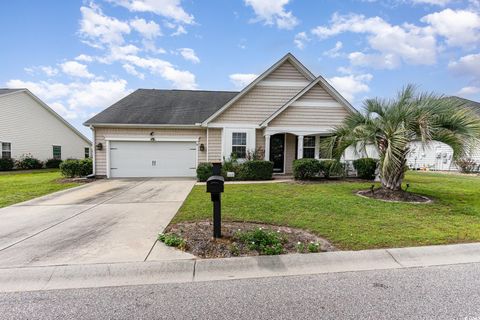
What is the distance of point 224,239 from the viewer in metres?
4.48

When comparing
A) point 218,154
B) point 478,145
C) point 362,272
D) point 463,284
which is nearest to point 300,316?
point 362,272

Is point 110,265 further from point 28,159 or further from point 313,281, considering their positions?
point 28,159

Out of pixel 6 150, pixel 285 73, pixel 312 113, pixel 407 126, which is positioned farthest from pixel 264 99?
pixel 6 150

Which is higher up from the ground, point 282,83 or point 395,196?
point 282,83

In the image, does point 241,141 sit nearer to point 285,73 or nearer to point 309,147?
point 309,147

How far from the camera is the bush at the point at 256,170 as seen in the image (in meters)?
12.4

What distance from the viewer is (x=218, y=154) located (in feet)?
46.2

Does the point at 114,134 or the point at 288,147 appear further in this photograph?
the point at 288,147

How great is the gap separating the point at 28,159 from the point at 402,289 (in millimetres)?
25235

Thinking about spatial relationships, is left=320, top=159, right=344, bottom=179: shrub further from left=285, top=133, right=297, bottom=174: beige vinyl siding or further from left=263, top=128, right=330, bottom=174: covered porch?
left=285, top=133, right=297, bottom=174: beige vinyl siding

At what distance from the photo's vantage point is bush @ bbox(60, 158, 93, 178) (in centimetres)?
1317

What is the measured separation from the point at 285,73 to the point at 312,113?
2933 mm

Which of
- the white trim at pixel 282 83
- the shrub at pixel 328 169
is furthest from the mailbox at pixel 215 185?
the white trim at pixel 282 83

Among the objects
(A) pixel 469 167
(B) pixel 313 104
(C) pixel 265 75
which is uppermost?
(C) pixel 265 75
